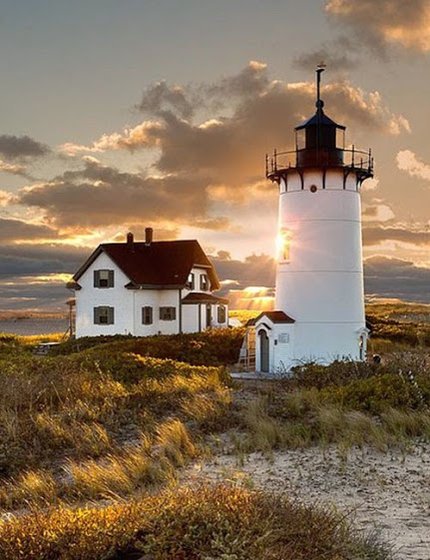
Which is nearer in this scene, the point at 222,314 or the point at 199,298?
the point at 199,298

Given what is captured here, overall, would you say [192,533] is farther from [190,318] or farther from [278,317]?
[190,318]

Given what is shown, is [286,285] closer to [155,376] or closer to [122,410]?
[155,376]

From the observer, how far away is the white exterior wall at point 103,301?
1515 inches

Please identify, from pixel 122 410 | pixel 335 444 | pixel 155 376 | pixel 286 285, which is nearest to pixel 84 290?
pixel 286 285

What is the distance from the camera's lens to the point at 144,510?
20.3ft

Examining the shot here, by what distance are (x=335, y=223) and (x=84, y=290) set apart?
18.0 meters

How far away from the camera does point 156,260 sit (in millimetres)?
41250

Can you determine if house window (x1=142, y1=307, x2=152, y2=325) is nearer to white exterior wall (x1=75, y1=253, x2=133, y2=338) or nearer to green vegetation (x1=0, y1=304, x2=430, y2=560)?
white exterior wall (x1=75, y1=253, x2=133, y2=338)

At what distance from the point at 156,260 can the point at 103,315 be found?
4678mm

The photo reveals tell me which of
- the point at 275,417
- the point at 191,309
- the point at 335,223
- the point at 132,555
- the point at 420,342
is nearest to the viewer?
the point at 132,555

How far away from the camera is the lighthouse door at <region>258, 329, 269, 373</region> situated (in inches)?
1098

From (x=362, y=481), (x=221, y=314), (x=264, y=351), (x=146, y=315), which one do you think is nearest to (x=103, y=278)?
(x=146, y=315)

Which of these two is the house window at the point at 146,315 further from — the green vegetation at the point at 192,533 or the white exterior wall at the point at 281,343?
the green vegetation at the point at 192,533

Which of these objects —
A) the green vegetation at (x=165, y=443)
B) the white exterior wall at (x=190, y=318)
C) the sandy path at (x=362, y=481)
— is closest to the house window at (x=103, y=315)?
the white exterior wall at (x=190, y=318)
